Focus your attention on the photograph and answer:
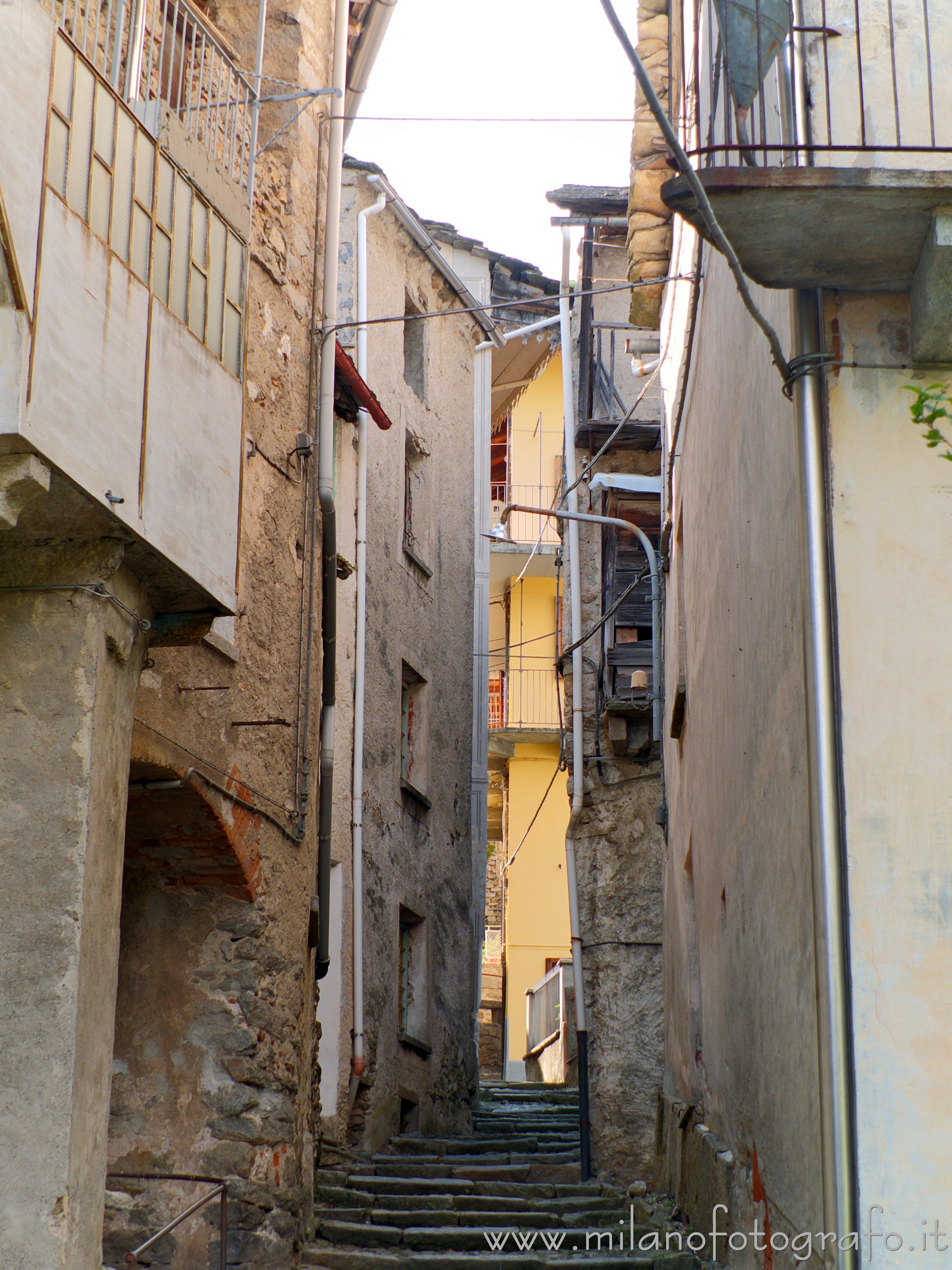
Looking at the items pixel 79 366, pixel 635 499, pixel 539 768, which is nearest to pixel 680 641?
pixel 635 499

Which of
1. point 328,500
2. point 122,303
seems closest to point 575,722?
point 328,500

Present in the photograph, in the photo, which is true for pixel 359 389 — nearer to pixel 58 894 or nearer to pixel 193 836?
pixel 193 836

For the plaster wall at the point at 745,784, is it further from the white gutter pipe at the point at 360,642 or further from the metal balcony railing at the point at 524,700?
the metal balcony railing at the point at 524,700

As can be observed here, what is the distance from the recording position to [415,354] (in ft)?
56.8

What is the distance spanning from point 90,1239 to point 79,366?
3.18 m

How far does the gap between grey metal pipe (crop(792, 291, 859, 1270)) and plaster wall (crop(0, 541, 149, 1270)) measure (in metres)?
2.60

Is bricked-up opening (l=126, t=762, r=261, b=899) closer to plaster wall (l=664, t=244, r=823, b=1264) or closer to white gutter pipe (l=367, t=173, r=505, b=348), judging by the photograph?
plaster wall (l=664, t=244, r=823, b=1264)

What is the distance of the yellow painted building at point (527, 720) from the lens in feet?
80.5

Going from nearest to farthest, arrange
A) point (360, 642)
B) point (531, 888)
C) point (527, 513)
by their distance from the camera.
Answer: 1. point (360, 642)
2. point (527, 513)
3. point (531, 888)

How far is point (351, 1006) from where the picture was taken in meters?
12.5

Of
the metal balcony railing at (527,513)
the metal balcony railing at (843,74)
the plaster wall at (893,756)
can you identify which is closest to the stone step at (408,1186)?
the plaster wall at (893,756)

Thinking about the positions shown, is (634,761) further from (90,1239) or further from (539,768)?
(539,768)

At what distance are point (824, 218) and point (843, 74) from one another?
0.76 meters

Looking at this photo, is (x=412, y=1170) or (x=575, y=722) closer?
(x=412, y=1170)
